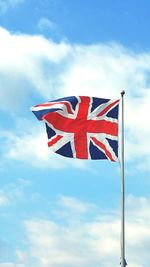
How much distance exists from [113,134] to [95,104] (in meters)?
2.35

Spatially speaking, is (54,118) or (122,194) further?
(54,118)

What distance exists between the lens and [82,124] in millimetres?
43562

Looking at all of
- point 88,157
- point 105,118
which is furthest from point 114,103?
point 88,157

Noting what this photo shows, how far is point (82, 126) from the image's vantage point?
43.5 meters

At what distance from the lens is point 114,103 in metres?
43.6

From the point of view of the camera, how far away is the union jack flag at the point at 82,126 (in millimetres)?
42688

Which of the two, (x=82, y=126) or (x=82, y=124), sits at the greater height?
(x=82, y=124)

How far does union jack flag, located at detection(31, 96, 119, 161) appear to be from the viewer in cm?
4269

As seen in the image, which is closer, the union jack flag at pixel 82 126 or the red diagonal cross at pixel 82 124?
the union jack flag at pixel 82 126

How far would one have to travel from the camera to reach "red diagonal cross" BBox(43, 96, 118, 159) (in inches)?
1702

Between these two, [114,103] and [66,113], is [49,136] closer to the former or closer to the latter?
[66,113]

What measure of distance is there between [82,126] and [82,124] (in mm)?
135

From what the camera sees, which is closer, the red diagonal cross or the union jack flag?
the union jack flag

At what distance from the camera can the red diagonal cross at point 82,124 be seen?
1702 inches
